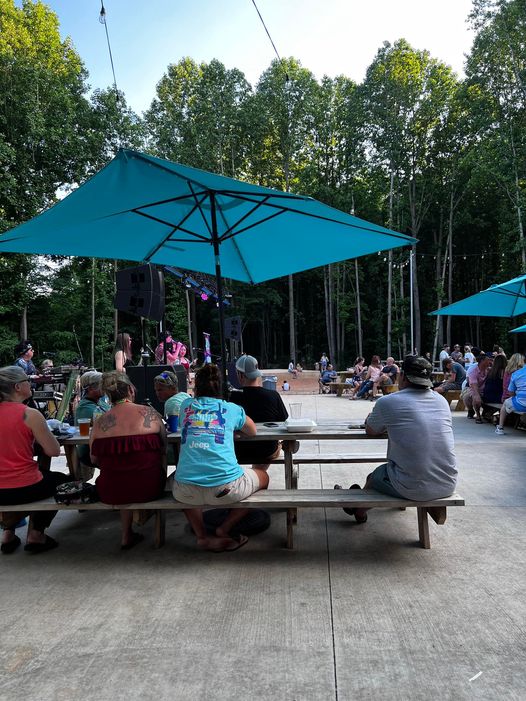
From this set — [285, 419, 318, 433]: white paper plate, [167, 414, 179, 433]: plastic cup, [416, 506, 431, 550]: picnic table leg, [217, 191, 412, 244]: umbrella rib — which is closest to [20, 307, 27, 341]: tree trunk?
[167, 414, 179, 433]: plastic cup

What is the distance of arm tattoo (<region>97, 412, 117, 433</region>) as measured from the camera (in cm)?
274

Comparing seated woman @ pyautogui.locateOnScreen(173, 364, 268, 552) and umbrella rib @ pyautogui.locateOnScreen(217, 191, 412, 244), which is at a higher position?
umbrella rib @ pyautogui.locateOnScreen(217, 191, 412, 244)

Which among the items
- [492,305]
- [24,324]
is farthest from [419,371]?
[24,324]

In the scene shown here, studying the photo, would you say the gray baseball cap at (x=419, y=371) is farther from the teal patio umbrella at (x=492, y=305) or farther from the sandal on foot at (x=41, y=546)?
the teal patio umbrella at (x=492, y=305)

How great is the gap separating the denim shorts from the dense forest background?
1848cm

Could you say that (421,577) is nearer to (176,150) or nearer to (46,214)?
(46,214)

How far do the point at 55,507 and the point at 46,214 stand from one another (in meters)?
1.79

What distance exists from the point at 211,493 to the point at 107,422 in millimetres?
687

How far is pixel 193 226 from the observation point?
4.18 m

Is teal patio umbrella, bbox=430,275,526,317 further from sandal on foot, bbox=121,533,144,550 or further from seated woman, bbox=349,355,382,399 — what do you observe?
sandal on foot, bbox=121,533,144,550

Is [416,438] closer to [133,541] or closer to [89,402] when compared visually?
[133,541]

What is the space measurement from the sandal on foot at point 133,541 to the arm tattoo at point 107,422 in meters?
0.72

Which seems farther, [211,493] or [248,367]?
[248,367]

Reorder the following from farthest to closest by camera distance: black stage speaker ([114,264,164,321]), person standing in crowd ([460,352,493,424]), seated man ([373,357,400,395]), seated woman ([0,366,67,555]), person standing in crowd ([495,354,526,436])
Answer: seated man ([373,357,400,395]) → person standing in crowd ([460,352,493,424]) → black stage speaker ([114,264,164,321]) → person standing in crowd ([495,354,526,436]) → seated woman ([0,366,67,555])
